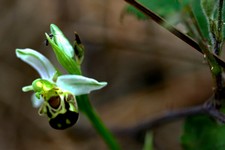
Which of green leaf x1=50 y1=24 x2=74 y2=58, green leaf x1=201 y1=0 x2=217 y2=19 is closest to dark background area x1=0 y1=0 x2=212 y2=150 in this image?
green leaf x1=50 y1=24 x2=74 y2=58

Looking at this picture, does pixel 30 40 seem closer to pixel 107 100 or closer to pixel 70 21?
pixel 70 21

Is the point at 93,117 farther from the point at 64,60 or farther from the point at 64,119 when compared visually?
the point at 64,60

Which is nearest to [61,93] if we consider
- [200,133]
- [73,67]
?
[73,67]

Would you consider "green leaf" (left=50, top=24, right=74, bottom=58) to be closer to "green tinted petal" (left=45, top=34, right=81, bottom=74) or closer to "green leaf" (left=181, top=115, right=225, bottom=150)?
"green tinted petal" (left=45, top=34, right=81, bottom=74)

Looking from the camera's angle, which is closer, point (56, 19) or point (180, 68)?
point (180, 68)

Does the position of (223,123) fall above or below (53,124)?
below

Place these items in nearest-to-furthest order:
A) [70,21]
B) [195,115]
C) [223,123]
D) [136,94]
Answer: [223,123] < [195,115] < [136,94] < [70,21]

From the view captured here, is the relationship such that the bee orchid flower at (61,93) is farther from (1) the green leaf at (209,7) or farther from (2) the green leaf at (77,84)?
(1) the green leaf at (209,7)

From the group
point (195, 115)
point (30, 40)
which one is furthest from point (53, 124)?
point (30, 40)
